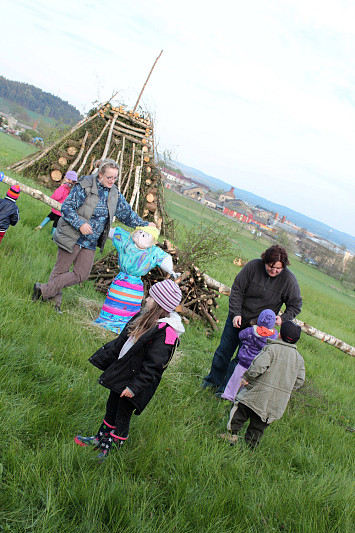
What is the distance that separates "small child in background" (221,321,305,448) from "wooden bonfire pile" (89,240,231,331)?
3287 mm

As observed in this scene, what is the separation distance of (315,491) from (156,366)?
1.71m

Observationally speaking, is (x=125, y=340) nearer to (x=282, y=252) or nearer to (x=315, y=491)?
(x=315, y=491)

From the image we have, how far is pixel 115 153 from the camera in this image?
1410 centimetres

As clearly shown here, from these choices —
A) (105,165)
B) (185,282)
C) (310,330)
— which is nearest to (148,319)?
(105,165)

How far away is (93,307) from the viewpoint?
6039mm

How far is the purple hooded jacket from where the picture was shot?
15.0 feet

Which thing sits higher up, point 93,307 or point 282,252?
point 282,252

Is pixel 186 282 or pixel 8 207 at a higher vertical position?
pixel 8 207

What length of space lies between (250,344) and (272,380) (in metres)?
0.89

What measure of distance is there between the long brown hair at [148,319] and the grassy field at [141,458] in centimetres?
86

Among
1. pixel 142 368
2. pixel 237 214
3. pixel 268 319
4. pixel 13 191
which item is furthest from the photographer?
pixel 237 214

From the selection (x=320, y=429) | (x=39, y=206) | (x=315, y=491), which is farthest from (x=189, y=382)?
(x=39, y=206)

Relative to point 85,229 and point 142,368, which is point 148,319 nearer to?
point 142,368

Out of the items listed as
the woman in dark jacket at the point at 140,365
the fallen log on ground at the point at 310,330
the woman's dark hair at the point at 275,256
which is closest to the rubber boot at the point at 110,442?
the woman in dark jacket at the point at 140,365
